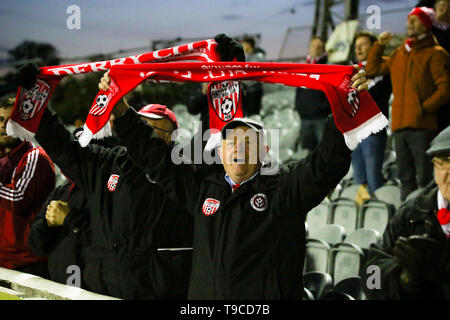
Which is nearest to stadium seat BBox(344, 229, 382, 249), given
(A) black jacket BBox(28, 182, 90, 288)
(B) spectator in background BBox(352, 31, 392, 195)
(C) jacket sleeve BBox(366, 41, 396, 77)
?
(B) spectator in background BBox(352, 31, 392, 195)

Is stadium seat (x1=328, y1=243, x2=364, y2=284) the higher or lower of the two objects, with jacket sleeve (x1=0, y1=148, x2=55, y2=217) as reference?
lower

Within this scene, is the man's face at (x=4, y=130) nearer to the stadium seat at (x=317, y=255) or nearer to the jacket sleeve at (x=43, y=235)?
the jacket sleeve at (x=43, y=235)

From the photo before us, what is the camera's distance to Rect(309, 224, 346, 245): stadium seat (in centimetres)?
479

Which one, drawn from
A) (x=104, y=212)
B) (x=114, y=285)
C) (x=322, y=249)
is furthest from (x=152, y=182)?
(x=322, y=249)

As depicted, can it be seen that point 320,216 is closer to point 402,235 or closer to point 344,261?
point 344,261

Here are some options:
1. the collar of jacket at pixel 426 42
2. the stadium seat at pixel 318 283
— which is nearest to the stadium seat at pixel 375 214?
the stadium seat at pixel 318 283

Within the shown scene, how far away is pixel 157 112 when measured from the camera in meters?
3.32

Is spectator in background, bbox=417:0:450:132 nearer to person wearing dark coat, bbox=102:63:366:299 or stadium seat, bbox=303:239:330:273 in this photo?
stadium seat, bbox=303:239:330:273

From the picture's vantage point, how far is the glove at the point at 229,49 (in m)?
3.01

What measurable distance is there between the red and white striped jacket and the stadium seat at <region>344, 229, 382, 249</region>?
2.32 metres

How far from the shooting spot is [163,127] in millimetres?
3299

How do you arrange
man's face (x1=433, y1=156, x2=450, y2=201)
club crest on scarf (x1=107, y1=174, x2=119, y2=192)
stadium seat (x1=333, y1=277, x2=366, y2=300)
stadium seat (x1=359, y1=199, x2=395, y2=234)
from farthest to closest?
stadium seat (x1=359, y1=199, x2=395, y2=234) → stadium seat (x1=333, y1=277, x2=366, y2=300) → club crest on scarf (x1=107, y1=174, x2=119, y2=192) → man's face (x1=433, y1=156, x2=450, y2=201)

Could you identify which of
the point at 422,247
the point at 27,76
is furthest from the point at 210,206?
the point at 27,76
